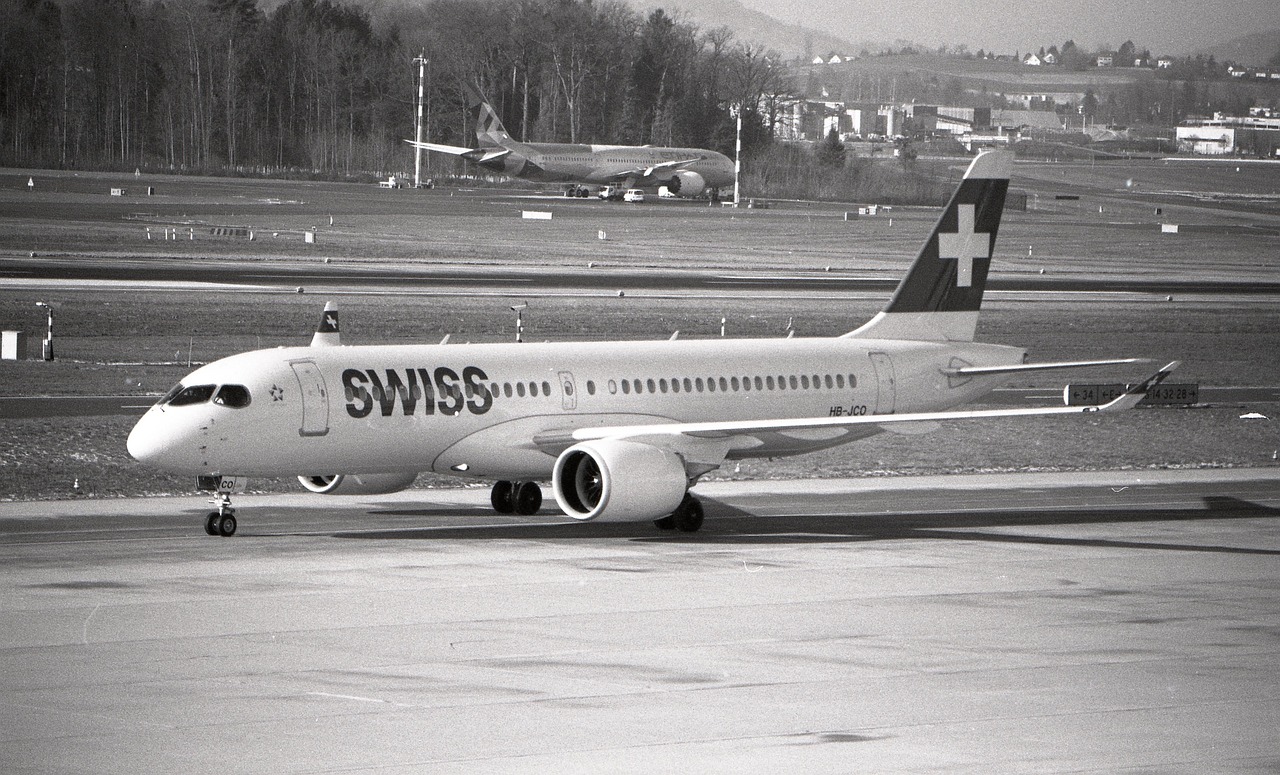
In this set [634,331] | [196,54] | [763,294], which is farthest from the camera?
[196,54]

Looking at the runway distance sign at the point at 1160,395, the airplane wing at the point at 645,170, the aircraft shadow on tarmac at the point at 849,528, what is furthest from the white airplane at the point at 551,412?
the airplane wing at the point at 645,170

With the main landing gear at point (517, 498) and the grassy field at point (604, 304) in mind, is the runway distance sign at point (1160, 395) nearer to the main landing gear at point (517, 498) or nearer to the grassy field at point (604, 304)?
the grassy field at point (604, 304)

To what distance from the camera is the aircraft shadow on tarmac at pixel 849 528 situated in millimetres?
33281

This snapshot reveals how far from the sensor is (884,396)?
39.2 metres

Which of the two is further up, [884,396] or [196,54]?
[196,54]

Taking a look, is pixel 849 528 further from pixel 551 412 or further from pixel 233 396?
pixel 233 396

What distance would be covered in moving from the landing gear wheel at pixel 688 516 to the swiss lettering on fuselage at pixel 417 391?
14.3 ft

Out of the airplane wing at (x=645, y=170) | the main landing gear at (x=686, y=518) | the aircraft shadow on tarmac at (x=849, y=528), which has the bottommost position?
the aircraft shadow on tarmac at (x=849, y=528)

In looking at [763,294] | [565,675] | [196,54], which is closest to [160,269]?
[763,294]

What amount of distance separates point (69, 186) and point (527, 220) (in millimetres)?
45053

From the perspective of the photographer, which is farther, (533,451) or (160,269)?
(160,269)

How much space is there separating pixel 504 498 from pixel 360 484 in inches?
128

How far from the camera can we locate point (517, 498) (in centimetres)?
3628

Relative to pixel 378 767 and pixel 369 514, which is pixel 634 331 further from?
pixel 378 767
